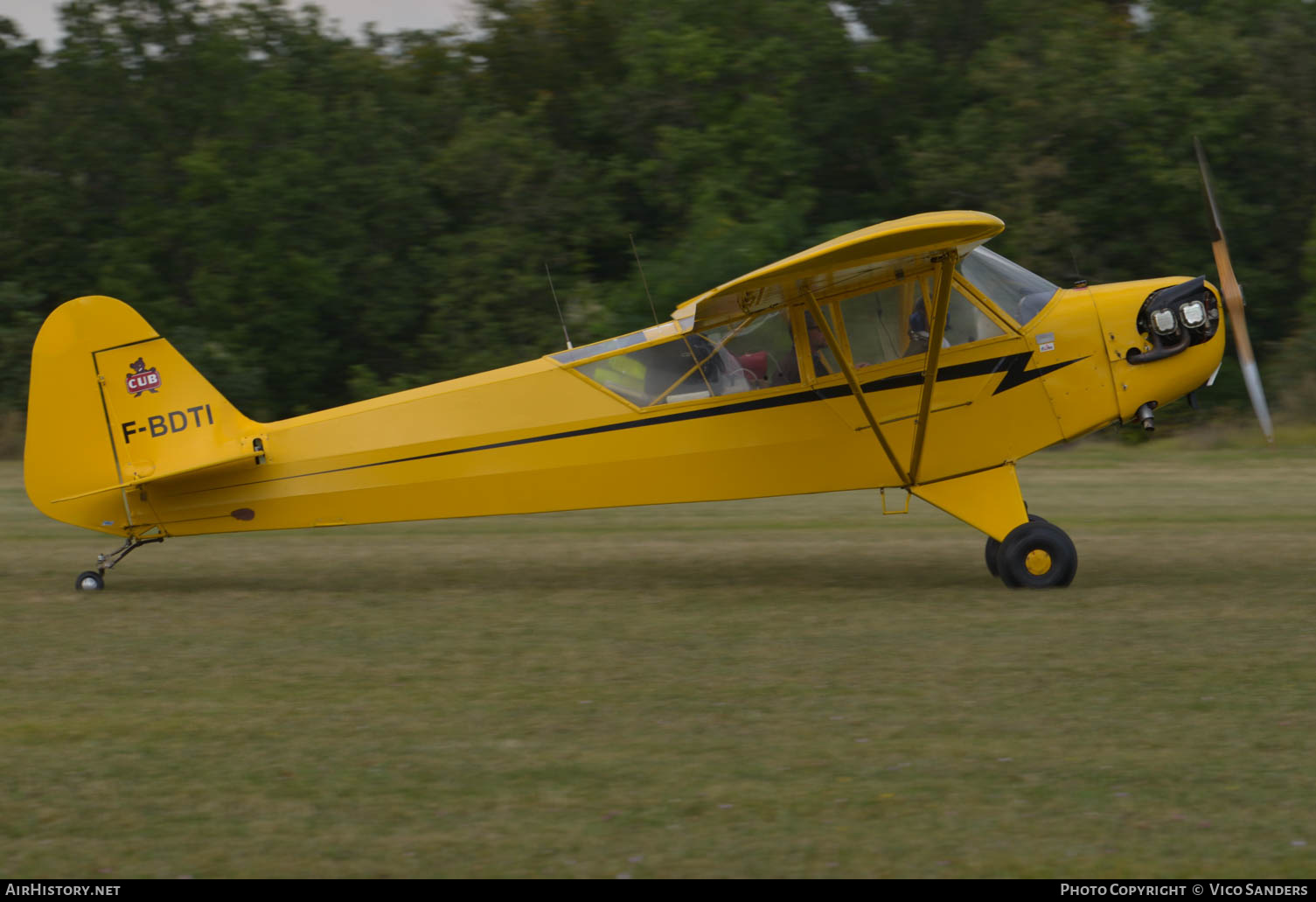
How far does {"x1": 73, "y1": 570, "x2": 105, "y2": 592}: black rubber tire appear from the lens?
31.9ft

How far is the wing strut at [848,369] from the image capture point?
28.4 feet

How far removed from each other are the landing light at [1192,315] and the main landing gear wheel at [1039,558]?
1719 mm

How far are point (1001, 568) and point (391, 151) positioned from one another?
2638cm

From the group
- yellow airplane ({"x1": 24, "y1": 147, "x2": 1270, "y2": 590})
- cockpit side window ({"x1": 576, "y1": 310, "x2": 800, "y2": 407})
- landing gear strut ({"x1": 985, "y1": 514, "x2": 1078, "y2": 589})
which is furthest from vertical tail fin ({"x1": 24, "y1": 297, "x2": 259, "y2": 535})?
landing gear strut ({"x1": 985, "y1": 514, "x2": 1078, "y2": 589})

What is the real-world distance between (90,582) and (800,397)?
18.2ft

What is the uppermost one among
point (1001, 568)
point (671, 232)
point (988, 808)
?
point (988, 808)

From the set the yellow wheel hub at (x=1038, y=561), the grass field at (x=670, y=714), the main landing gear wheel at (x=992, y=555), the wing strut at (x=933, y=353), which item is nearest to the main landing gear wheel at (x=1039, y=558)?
the yellow wheel hub at (x=1038, y=561)

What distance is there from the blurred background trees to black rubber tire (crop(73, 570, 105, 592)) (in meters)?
17.6

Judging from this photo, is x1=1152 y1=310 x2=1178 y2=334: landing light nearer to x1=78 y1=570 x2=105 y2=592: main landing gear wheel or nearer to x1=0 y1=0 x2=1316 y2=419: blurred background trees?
x1=78 y1=570 x2=105 y2=592: main landing gear wheel
